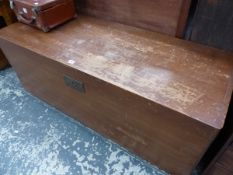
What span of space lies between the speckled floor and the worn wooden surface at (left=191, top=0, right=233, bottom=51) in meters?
0.67

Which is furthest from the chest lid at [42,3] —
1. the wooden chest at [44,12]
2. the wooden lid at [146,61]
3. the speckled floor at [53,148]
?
the speckled floor at [53,148]

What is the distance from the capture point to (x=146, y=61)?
2.63 feet

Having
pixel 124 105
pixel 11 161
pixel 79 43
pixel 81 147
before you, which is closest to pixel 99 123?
pixel 81 147

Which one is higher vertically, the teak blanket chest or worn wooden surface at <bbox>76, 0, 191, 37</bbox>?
worn wooden surface at <bbox>76, 0, 191, 37</bbox>

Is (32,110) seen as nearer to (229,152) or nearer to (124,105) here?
(124,105)

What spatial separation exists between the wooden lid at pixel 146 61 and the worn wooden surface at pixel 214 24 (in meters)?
0.04

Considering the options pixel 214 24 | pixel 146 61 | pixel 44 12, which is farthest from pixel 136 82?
pixel 44 12

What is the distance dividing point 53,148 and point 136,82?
676 millimetres

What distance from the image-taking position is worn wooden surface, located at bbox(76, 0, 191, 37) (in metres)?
0.87

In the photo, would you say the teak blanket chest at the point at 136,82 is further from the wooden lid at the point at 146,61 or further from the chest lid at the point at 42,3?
the chest lid at the point at 42,3

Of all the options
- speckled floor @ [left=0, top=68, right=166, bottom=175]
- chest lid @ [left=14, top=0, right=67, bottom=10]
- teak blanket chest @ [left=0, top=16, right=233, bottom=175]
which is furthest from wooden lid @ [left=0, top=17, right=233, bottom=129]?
speckled floor @ [left=0, top=68, right=166, bottom=175]

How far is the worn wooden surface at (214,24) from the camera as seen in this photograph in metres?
0.76

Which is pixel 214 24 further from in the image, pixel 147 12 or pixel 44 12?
pixel 44 12

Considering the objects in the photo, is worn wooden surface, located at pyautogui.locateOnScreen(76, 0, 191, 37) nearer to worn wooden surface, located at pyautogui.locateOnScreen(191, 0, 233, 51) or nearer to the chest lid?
worn wooden surface, located at pyautogui.locateOnScreen(191, 0, 233, 51)
